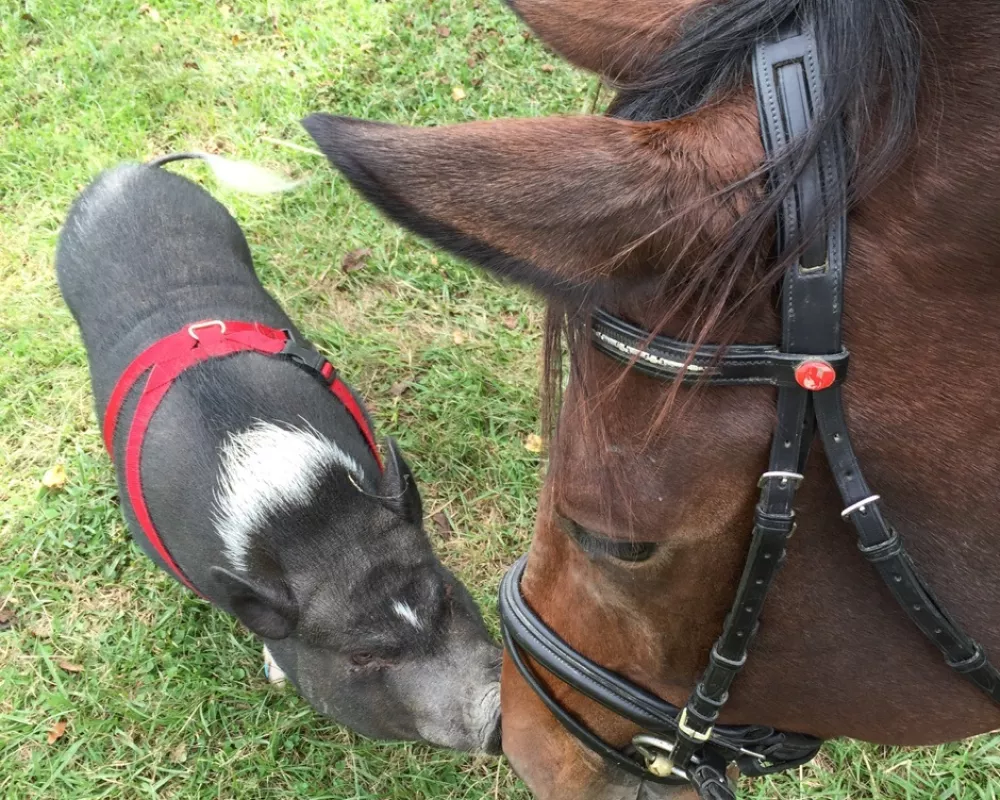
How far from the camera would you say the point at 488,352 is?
3791 millimetres

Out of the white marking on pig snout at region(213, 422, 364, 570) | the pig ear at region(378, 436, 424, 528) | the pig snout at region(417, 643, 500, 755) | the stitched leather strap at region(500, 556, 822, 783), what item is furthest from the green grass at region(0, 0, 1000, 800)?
the stitched leather strap at region(500, 556, 822, 783)

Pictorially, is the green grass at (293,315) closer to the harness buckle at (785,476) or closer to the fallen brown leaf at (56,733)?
the fallen brown leaf at (56,733)

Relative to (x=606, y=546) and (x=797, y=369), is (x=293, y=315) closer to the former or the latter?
(x=606, y=546)

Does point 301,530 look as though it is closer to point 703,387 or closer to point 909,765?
point 703,387

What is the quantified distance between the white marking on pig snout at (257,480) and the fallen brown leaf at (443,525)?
100 centimetres

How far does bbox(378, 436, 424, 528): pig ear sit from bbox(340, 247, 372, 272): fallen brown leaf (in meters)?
1.88

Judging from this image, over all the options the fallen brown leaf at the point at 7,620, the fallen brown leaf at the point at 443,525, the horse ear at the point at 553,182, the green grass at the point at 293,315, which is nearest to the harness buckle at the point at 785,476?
the horse ear at the point at 553,182

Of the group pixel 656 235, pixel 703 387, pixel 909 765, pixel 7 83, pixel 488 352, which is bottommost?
pixel 909 765

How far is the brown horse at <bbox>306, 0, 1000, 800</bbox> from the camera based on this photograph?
0.80 metres

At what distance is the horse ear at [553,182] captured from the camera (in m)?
0.79

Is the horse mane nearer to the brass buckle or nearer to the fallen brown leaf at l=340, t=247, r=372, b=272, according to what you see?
the brass buckle

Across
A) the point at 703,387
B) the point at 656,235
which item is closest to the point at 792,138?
the point at 656,235

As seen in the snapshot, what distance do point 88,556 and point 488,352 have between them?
202cm

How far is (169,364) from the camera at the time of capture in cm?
257
